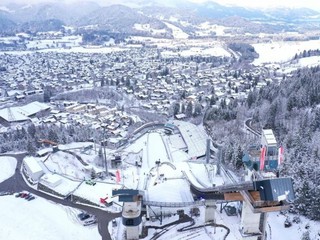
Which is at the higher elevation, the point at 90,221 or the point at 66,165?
the point at 90,221

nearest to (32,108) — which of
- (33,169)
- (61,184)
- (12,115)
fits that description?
(12,115)

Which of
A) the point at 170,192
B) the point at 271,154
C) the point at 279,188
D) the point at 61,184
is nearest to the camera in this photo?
the point at 279,188

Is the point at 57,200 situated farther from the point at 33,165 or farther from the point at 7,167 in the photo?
the point at 7,167

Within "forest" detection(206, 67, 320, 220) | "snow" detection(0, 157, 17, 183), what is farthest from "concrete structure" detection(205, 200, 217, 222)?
"snow" detection(0, 157, 17, 183)

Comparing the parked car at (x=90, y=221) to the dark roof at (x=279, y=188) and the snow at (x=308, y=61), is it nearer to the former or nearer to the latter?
the dark roof at (x=279, y=188)

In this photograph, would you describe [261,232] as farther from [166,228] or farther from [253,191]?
[166,228]

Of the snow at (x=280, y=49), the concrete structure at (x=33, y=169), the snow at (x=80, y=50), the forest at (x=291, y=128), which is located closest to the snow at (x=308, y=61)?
the snow at (x=280, y=49)
